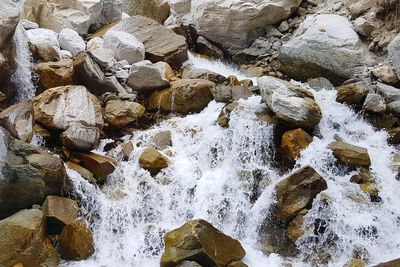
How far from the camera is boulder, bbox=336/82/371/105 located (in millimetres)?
7505

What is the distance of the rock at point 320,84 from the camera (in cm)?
814

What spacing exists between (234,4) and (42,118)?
5.76 meters

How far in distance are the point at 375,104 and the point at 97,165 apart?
4613 mm

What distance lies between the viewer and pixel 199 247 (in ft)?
15.7

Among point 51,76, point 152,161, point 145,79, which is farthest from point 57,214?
point 145,79

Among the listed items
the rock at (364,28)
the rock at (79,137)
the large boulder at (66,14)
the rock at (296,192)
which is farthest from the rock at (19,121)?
the rock at (364,28)

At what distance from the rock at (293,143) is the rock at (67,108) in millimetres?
2803

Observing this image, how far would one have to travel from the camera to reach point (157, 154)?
650 cm

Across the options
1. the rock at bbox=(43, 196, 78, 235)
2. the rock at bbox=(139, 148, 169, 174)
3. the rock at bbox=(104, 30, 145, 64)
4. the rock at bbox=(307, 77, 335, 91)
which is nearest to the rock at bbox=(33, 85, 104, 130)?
the rock at bbox=(139, 148, 169, 174)

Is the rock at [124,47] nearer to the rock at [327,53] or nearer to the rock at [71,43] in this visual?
the rock at [71,43]

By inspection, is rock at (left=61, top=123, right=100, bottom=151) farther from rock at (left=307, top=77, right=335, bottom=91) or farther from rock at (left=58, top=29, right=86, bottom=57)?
rock at (left=307, top=77, right=335, bottom=91)

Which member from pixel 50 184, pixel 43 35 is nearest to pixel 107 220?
pixel 50 184

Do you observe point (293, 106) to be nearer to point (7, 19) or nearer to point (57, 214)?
point (57, 214)

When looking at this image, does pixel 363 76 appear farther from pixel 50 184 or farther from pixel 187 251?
pixel 50 184
